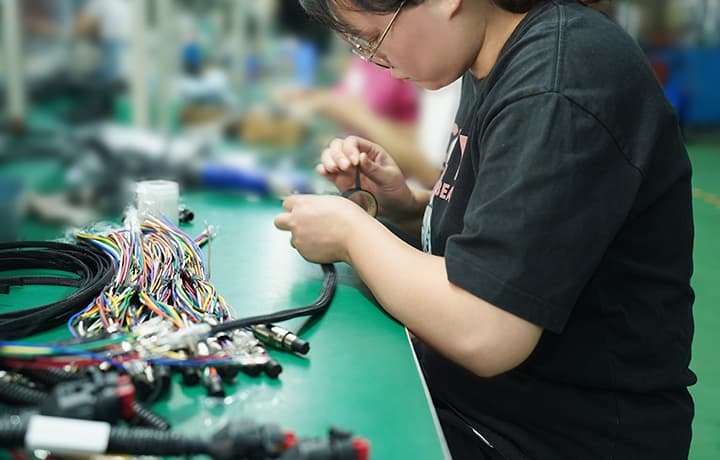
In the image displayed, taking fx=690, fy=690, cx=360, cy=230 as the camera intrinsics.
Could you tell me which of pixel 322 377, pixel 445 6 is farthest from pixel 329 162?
pixel 322 377

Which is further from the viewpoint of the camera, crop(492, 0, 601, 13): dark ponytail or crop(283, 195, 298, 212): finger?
crop(283, 195, 298, 212): finger

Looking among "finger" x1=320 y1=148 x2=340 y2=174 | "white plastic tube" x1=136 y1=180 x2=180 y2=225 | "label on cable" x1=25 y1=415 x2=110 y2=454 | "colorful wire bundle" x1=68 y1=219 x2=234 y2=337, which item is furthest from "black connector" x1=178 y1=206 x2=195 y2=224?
"label on cable" x1=25 y1=415 x2=110 y2=454

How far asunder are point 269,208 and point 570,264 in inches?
30.9

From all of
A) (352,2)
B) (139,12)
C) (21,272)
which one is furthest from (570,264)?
(21,272)

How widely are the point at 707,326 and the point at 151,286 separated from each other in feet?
7.47

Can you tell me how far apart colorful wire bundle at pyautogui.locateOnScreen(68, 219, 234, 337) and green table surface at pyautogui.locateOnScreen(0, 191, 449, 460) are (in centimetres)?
4

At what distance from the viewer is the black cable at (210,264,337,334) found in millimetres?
716

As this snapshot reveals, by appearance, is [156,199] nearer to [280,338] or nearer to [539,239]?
[280,338]

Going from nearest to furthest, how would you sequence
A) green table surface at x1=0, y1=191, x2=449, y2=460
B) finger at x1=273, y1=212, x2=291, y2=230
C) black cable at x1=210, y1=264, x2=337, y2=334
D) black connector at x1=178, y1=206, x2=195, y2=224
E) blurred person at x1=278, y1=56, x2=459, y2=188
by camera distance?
green table surface at x1=0, y1=191, x2=449, y2=460 < black cable at x1=210, y1=264, x2=337, y2=334 < finger at x1=273, y1=212, x2=291, y2=230 < black connector at x1=178, y1=206, x2=195, y2=224 < blurred person at x1=278, y1=56, x2=459, y2=188

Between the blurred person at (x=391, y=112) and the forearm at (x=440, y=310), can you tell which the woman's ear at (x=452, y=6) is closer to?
the forearm at (x=440, y=310)

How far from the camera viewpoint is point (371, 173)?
47.4 inches

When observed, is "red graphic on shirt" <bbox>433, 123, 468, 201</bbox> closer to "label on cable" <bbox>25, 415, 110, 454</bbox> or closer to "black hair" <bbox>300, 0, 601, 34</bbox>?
"black hair" <bbox>300, 0, 601, 34</bbox>

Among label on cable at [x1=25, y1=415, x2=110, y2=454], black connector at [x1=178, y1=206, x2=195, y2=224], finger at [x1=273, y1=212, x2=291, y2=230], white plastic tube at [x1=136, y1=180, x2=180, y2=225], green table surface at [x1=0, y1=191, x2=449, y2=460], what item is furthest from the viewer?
black connector at [x1=178, y1=206, x2=195, y2=224]

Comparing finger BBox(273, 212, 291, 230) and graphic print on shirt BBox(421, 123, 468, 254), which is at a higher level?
graphic print on shirt BBox(421, 123, 468, 254)
